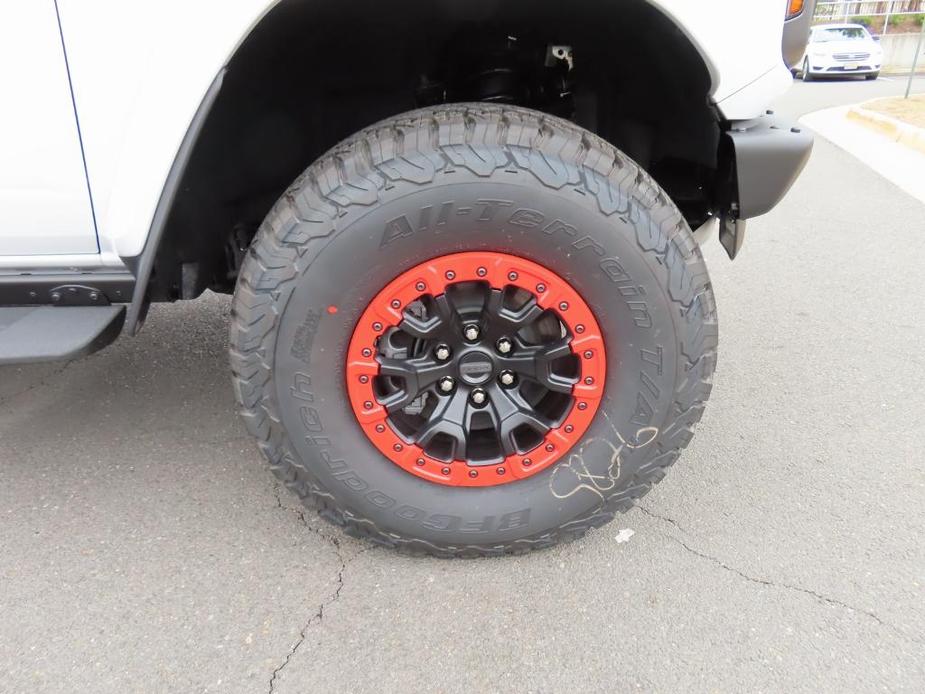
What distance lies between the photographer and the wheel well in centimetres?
190

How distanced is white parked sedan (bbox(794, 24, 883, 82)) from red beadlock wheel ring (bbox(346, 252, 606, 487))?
20.6 meters

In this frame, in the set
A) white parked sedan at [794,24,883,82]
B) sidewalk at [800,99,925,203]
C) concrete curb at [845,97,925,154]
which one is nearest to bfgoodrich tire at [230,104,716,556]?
sidewalk at [800,99,925,203]

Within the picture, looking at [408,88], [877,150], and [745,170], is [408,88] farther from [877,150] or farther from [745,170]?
[877,150]

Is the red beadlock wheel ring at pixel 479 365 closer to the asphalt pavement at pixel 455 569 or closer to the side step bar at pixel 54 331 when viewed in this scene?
the asphalt pavement at pixel 455 569

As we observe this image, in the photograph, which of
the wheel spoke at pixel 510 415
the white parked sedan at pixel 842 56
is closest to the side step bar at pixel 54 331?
the wheel spoke at pixel 510 415

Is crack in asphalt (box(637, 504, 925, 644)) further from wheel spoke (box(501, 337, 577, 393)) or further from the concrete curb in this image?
the concrete curb

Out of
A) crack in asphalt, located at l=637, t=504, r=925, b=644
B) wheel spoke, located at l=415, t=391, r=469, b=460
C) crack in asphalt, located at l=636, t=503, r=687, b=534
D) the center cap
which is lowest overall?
crack in asphalt, located at l=636, t=503, r=687, b=534

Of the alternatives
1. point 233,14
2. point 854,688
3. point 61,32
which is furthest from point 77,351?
point 854,688

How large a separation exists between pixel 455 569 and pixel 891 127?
9.37 metres

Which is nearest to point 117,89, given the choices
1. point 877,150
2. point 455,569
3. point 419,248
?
point 419,248

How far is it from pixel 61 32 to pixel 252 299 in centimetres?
71

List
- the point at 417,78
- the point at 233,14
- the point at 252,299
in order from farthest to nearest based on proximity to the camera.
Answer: the point at 417,78, the point at 252,299, the point at 233,14

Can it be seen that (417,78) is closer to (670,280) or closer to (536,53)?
(536,53)

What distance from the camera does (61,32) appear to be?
5.00ft
